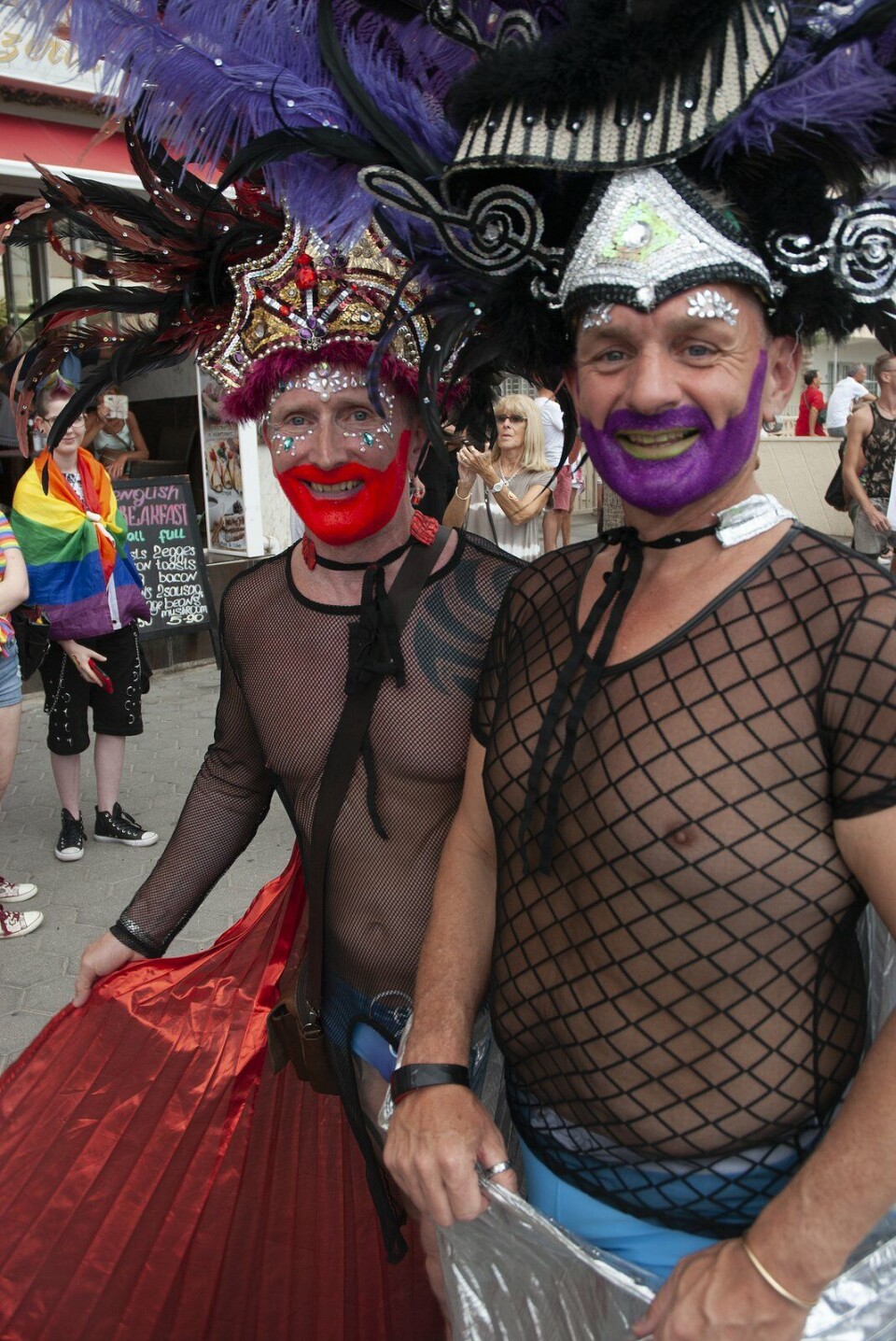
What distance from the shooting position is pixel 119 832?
17.2ft

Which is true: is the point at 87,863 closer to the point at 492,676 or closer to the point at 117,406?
the point at 492,676

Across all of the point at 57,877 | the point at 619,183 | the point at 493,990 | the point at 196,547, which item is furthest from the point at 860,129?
the point at 196,547

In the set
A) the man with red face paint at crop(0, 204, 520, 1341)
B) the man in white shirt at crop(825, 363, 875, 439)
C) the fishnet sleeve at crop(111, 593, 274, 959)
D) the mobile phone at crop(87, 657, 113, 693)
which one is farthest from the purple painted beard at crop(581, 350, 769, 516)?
the man in white shirt at crop(825, 363, 875, 439)

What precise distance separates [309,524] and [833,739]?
3.63ft

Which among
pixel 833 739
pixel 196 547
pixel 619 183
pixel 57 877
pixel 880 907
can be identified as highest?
pixel 619 183

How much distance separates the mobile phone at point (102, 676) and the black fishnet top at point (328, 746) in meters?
2.71

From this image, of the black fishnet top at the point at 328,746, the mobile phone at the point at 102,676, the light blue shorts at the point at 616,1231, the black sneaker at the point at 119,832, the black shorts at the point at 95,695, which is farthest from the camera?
the black sneaker at the point at 119,832

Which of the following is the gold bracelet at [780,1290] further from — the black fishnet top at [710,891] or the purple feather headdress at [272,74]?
the purple feather headdress at [272,74]

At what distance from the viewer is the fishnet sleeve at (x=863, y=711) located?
4.22 feet

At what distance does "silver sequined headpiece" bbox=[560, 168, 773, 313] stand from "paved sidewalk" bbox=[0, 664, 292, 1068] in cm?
305

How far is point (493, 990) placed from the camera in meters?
1.74

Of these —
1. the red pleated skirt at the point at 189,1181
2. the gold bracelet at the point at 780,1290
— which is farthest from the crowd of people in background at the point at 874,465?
the gold bracelet at the point at 780,1290

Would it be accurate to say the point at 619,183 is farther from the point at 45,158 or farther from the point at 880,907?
the point at 45,158

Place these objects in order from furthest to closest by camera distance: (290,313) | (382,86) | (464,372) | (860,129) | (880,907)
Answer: (290,313)
(464,372)
(382,86)
(860,129)
(880,907)
